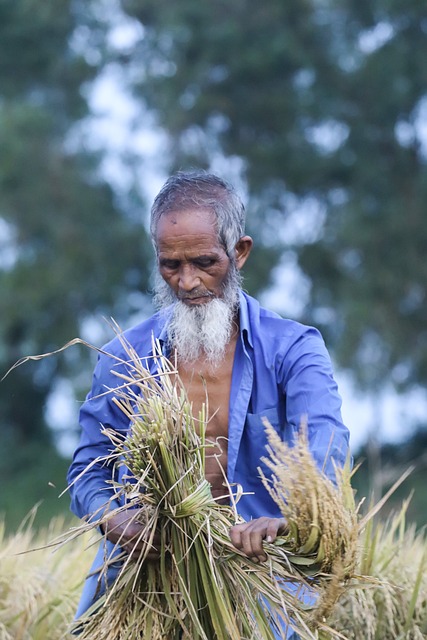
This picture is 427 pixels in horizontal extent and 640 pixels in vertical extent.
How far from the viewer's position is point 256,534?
2.77m

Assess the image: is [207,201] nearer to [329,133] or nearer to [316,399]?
[316,399]

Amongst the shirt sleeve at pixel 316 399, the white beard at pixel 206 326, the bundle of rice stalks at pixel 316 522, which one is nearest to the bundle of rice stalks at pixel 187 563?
the bundle of rice stalks at pixel 316 522

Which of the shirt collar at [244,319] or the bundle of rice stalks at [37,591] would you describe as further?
the bundle of rice stalks at [37,591]

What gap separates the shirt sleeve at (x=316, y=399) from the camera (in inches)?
117

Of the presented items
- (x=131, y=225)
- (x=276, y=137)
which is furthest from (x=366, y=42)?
(x=131, y=225)

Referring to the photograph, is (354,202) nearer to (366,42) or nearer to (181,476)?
(366,42)

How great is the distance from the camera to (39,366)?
16.1 metres

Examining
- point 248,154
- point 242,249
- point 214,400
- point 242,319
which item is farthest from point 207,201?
point 248,154

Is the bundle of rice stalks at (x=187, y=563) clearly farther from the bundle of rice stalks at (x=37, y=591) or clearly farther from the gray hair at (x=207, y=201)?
the bundle of rice stalks at (x=37, y=591)

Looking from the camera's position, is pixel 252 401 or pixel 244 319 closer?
pixel 252 401

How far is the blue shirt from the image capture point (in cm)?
323

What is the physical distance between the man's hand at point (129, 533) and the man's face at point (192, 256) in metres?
0.78

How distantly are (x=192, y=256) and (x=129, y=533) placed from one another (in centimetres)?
90

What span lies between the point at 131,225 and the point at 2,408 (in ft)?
14.3
